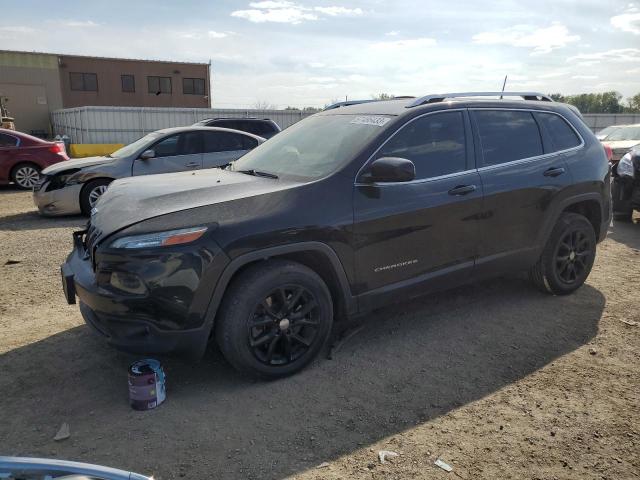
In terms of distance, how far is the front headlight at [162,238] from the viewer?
118 inches

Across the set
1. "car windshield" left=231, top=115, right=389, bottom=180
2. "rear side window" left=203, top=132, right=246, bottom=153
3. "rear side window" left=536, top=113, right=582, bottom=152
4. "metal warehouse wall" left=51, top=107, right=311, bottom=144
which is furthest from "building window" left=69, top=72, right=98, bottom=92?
"rear side window" left=536, top=113, right=582, bottom=152

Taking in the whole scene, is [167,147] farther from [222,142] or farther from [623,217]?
[623,217]

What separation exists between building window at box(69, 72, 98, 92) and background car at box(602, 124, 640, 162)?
36905 millimetres

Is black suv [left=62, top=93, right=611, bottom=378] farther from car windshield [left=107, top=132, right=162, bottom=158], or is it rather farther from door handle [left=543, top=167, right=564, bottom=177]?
car windshield [left=107, top=132, right=162, bottom=158]

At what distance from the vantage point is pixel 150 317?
9.87 ft

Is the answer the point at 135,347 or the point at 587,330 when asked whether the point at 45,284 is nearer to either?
the point at 135,347

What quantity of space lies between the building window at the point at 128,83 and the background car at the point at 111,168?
35471mm

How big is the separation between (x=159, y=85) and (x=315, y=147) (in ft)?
138

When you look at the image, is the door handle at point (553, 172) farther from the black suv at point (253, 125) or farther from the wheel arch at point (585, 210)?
the black suv at point (253, 125)

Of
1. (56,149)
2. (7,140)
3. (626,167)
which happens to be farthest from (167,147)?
(626,167)

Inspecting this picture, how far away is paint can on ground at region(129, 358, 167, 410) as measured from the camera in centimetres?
310

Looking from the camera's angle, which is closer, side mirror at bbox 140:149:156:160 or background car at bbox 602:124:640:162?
side mirror at bbox 140:149:156:160

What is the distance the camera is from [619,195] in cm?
805

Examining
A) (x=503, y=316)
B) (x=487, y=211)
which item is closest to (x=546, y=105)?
(x=487, y=211)
